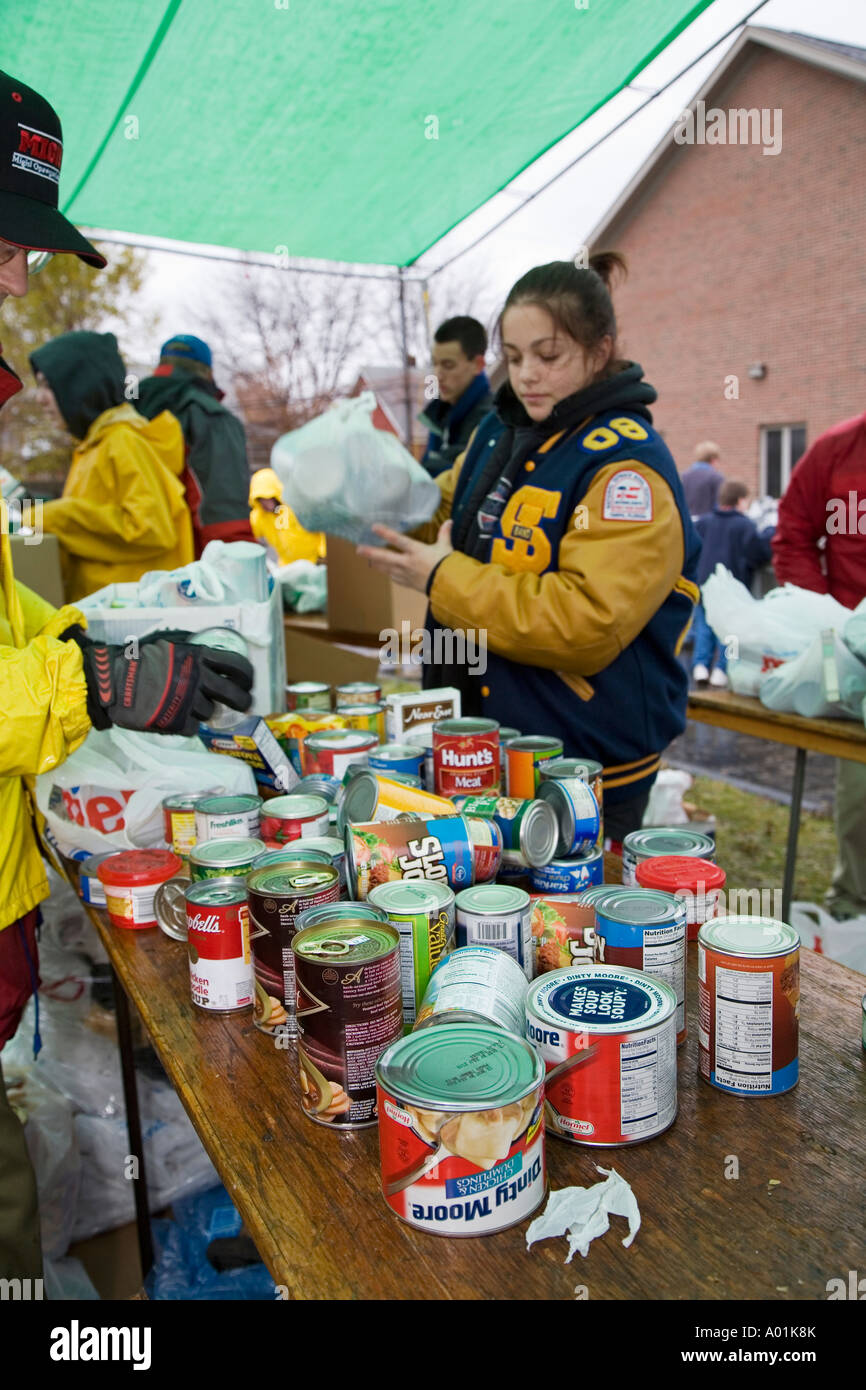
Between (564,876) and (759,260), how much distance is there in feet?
55.7

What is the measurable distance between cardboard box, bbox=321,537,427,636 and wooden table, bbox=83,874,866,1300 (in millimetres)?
2687

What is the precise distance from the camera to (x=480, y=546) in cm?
249

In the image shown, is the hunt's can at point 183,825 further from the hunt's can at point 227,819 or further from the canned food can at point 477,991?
the canned food can at point 477,991

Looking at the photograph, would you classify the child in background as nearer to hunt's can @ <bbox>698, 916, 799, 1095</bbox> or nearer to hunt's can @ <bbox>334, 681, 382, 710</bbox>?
hunt's can @ <bbox>334, 681, 382, 710</bbox>

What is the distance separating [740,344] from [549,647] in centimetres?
1646

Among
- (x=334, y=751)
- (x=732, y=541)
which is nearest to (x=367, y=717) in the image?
(x=334, y=751)

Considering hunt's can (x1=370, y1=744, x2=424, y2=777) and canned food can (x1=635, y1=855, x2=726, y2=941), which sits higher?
hunt's can (x1=370, y1=744, x2=424, y2=777)

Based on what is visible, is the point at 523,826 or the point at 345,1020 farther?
the point at 523,826

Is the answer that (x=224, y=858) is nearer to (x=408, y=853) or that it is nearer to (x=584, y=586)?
(x=408, y=853)

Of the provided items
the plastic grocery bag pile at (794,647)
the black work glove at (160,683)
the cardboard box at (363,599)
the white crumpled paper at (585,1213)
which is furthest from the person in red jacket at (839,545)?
the white crumpled paper at (585,1213)

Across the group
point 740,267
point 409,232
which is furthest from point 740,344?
point 409,232

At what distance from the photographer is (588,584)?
2021mm

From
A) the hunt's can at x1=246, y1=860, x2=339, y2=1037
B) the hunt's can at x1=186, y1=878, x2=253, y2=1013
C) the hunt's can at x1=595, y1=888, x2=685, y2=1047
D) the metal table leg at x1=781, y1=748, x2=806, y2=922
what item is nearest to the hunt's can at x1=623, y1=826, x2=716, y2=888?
the hunt's can at x1=595, y1=888, x2=685, y2=1047

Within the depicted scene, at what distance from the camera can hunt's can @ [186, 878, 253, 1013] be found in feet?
4.29
